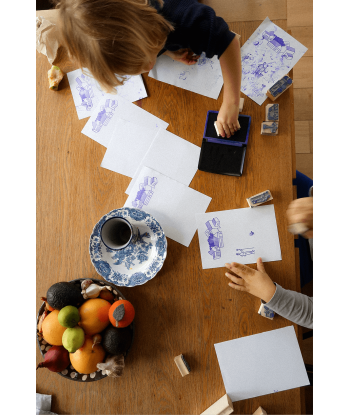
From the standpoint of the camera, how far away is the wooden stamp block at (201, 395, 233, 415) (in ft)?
2.27

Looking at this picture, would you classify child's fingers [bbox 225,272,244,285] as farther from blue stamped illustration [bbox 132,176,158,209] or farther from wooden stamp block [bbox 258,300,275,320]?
blue stamped illustration [bbox 132,176,158,209]

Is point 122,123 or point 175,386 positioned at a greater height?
point 122,123

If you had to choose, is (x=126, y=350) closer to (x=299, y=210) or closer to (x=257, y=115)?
(x=299, y=210)

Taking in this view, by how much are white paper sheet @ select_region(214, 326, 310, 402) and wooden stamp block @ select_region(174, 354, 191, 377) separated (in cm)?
8

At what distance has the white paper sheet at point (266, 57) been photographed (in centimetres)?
81

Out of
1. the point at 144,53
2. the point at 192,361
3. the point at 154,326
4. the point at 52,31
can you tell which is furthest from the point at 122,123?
the point at 192,361

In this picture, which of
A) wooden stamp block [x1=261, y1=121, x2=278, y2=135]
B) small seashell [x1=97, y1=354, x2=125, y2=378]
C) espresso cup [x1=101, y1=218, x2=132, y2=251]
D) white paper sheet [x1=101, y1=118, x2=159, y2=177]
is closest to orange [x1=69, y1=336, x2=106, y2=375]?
small seashell [x1=97, y1=354, x2=125, y2=378]

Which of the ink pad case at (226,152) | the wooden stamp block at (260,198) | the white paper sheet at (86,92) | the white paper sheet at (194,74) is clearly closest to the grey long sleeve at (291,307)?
the wooden stamp block at (260,198)

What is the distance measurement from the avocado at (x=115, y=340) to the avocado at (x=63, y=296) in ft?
0.32

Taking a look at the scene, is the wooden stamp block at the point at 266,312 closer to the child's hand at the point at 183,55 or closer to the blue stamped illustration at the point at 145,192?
the blue stamped illustration at the point at 145,192

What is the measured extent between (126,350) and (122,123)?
60cm

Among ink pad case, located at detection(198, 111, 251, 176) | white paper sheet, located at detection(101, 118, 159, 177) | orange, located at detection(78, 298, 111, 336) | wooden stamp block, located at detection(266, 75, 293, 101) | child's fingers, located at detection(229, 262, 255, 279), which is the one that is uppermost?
wooden stamp block, located at detection(266, 75, 293, 101)

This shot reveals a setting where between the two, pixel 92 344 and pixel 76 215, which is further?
pixel 76 215

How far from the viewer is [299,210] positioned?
26.4 inches
